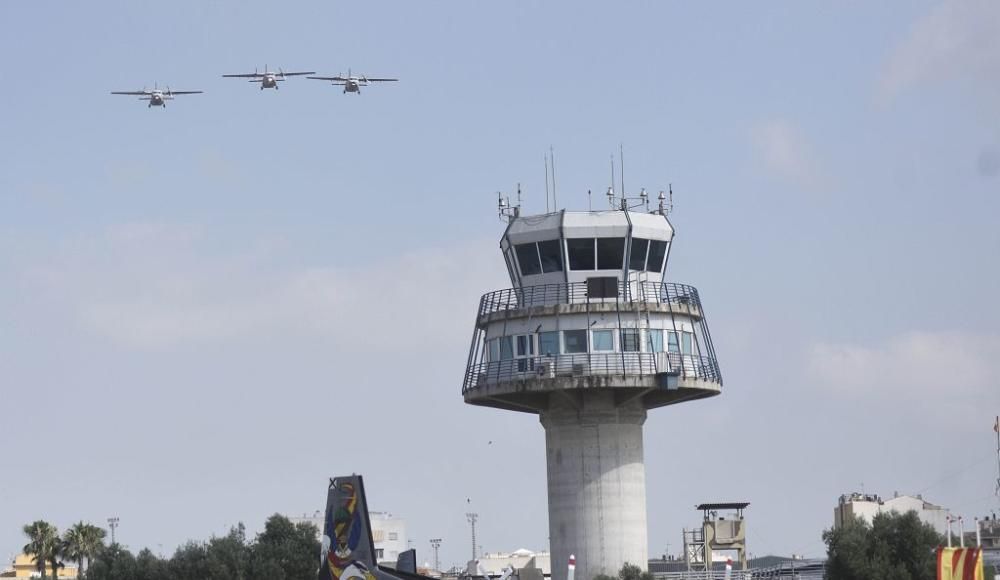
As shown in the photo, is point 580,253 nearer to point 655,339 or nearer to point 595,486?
point 655,339

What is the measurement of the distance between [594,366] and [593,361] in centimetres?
32

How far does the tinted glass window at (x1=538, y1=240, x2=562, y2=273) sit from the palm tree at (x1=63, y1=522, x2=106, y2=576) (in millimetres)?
67998

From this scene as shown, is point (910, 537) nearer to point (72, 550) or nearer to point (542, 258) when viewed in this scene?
point (542, 258)

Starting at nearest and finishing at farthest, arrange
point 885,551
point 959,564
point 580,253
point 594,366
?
point 959,564, point 885,551, point 594,366, point 580,253

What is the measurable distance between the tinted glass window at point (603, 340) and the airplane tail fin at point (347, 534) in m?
26.1

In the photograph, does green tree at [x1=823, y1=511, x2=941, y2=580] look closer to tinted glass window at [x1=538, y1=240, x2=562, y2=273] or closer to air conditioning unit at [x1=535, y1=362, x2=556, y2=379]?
air conditioning unit at [x1=535, y1=362, x2=556, y2=379]

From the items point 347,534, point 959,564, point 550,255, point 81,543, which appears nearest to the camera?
point 959,564

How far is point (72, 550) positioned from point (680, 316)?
74079 mm

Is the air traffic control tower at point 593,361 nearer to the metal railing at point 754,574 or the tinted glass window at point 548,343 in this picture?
the tinted glass window at point 548,343

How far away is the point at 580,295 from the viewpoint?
89375 millimetres

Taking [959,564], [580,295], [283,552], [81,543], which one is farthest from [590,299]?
[81,543]

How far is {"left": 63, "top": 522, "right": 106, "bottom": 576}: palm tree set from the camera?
468ft

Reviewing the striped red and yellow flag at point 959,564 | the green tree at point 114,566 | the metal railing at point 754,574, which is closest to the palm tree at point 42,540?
the green tree at point 114,566

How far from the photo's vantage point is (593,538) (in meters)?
87.9
